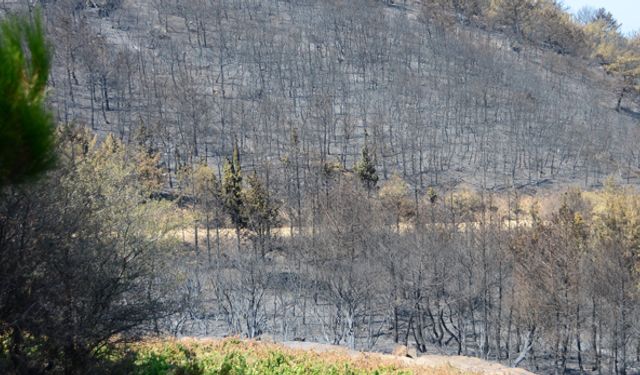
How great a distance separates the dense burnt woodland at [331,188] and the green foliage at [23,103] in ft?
9.13

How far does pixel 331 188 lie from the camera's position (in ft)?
123

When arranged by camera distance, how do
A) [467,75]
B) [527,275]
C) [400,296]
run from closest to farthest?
[527,275] → [400,296] → [467,75]

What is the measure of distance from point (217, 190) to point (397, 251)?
15195 millimetres

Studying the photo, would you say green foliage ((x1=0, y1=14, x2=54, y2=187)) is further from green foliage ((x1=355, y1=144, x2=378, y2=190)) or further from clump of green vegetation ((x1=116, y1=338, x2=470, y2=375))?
green foliage ((x1=355, y1=144, x2=378, y2=190))

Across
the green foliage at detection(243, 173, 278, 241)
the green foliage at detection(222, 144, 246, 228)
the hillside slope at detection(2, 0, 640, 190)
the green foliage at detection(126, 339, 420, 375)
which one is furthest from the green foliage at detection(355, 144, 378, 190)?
the green foliage at detection(126, 339, 420, 375)

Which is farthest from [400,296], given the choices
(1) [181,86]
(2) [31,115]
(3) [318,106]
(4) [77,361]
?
(1) [181,86]

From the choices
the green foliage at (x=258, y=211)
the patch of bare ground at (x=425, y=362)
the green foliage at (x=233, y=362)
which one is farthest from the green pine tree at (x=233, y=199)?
the green foliage at (x=233, y=362)

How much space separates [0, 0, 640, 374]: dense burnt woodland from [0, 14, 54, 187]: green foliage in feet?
9.13

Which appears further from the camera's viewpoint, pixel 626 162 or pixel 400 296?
pixel 626 162

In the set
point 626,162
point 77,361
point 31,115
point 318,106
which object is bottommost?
point 626,162

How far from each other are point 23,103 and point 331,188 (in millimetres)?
33080

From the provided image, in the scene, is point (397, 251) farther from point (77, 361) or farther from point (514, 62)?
point (514, 62)

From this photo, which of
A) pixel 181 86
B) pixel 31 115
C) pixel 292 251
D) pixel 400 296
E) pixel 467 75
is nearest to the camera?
pixel 31 115

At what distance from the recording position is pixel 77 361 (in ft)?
25.9
